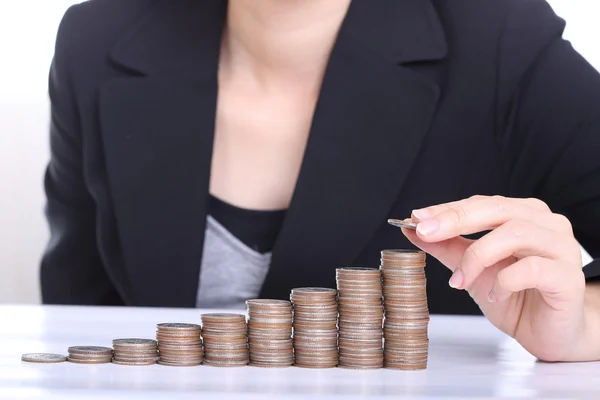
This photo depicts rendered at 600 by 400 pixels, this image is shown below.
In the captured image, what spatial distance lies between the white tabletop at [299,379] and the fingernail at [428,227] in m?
0.18

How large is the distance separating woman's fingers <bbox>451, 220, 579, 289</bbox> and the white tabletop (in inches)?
5.2

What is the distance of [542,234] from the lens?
113 cm

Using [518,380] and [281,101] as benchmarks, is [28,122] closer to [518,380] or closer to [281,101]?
[281,101]

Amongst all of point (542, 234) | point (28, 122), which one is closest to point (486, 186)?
point (542, 234)

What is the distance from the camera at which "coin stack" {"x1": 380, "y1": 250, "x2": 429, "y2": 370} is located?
113 centimetres

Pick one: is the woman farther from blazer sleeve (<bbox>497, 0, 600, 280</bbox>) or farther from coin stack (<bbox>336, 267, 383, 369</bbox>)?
coin stack (<bbox>336, 267, 383, 369</bbox>)

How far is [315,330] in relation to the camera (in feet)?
3.73

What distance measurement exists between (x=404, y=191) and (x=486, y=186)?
0.62 feet

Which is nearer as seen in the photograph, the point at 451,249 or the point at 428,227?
the point at 428,227

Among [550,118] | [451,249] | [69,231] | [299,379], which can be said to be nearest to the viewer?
[299,379]

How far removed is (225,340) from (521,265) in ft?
1.26

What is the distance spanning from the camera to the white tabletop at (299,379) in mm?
953

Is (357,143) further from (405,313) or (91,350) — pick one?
(91,350)

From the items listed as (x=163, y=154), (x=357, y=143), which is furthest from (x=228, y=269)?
(x=357, y=143)
